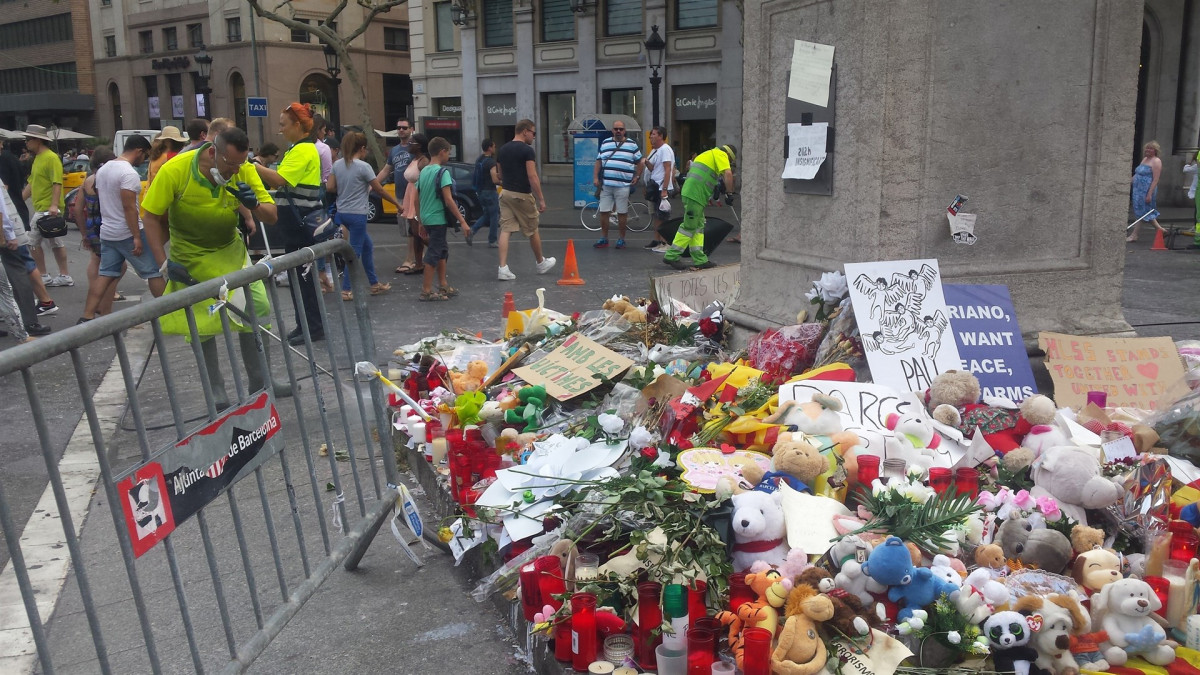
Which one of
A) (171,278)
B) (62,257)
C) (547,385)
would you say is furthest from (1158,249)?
(62,257)

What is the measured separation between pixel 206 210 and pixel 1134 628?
204 inches

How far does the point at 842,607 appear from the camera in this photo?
8.59ft

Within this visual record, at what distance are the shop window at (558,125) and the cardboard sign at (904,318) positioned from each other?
96.8 feet

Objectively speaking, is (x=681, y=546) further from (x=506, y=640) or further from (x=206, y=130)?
(x=206, y=130)

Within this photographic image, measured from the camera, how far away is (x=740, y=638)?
8.80 ft

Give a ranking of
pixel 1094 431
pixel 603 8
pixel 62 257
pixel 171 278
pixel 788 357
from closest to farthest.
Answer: pixel 1094 431 → pixel 788 357 → pixel 171 278 → pixel 62 257 → pixel 603 8

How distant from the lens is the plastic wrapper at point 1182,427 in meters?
3.71

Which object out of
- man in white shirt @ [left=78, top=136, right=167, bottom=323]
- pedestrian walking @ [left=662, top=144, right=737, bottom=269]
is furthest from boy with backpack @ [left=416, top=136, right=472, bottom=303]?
pedestrian walking @ [left=662, top=144, right=737, bottom=269]

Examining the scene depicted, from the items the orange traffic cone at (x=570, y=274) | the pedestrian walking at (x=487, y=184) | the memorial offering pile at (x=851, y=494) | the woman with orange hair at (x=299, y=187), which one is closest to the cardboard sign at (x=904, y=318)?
the memorial offering pile at (x=851, y=494)

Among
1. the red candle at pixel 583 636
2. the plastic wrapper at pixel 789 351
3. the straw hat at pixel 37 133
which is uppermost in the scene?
the straw hat at pixel 37 133

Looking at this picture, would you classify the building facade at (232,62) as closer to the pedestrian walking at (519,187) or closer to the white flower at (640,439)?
the pedestrian walking at (519,187)

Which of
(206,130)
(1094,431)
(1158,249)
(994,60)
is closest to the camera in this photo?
(1094,431)

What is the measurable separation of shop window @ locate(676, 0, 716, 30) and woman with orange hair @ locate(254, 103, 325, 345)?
2187 cm

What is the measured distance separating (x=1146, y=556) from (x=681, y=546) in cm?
149
